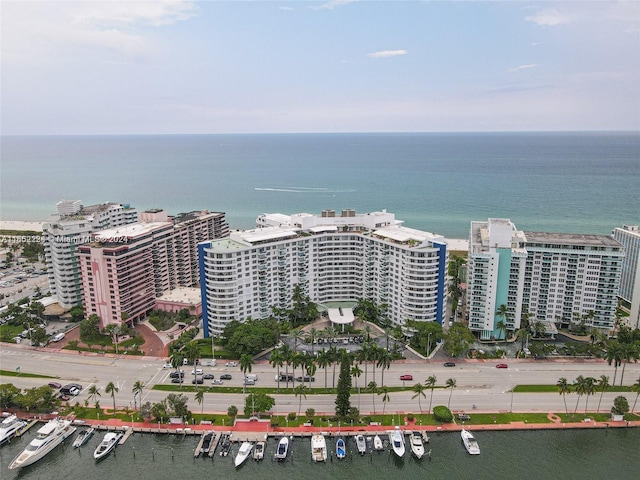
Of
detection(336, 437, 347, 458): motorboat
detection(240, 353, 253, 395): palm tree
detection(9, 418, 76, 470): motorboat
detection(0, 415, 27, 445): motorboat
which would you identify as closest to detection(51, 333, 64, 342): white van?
detection(0, 415, 27, 445): motorboat

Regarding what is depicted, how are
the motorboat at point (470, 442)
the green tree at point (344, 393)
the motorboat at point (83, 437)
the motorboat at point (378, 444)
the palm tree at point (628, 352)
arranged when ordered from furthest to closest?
the palm tree at point (628, 352) < the green tree at point (344, 393) < the motorboat at point (83, 437) < the motorboat at point (378, 444) < the motorboat at point (470, 442)

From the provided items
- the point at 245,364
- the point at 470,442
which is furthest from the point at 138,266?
the point at 470,442

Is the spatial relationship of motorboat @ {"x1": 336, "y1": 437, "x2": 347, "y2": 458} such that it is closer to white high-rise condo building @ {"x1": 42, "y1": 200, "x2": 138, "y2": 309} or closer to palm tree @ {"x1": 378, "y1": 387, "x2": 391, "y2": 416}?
palm tree @ {"x1": 378, "y1": 387, "x2": 391, "y2": 416}

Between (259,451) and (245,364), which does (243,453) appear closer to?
(259,451)

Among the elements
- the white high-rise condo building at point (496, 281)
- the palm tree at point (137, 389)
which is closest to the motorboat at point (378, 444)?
the palm tree at point (137, 389)

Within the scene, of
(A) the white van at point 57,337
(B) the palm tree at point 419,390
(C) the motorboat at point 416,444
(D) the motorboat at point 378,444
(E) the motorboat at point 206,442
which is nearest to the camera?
(C) the motorboat at point 416,444

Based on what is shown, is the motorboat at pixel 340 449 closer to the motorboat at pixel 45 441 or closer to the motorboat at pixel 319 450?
the motorboat at pixel 319 450

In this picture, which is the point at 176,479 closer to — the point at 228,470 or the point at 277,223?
the point at 228,470
